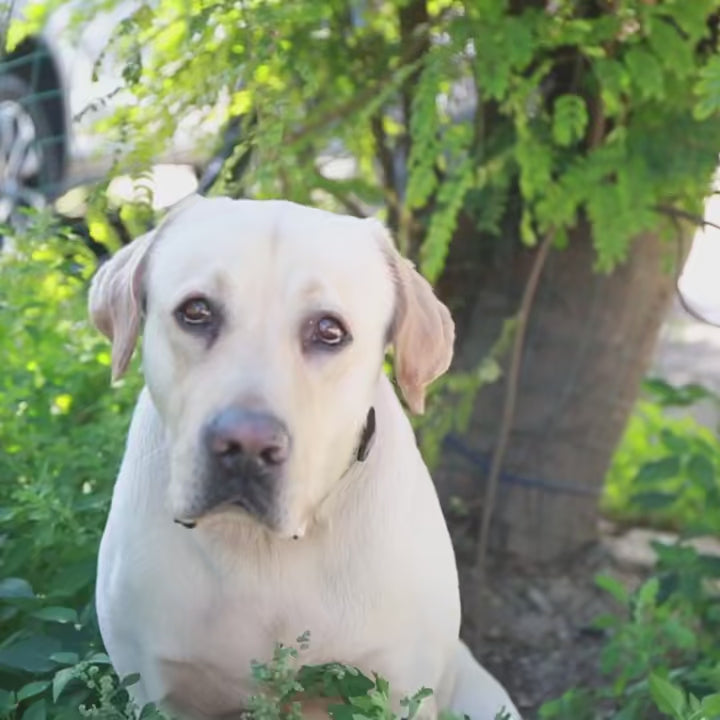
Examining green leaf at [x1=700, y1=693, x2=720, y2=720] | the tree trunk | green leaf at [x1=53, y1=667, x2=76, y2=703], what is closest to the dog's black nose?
green leaf at [x1=53, y1=667, x2=76, y2=703]

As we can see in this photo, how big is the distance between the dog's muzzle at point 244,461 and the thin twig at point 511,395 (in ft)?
6.67

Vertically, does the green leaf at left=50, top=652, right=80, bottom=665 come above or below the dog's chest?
below

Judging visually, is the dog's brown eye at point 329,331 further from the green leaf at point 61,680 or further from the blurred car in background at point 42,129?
the blurred car in background at point 42,129

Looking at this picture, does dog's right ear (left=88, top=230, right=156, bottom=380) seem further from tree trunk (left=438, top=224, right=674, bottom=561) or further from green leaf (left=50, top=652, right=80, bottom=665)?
tree trunk (left=438, top=224, right=674, bottom=561)

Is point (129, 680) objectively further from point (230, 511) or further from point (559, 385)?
point (559, 385)

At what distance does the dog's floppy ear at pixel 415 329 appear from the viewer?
2.56 meters

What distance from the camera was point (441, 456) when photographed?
15.3ft

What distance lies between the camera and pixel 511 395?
443 centimetres

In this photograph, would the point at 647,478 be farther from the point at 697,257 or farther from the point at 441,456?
the point at 697,257

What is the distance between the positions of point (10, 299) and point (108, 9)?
0.86m

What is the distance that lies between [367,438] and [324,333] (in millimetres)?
283

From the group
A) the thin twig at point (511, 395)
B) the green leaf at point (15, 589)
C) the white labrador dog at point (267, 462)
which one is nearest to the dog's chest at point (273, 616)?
the white labrador dog at point (267, 462)

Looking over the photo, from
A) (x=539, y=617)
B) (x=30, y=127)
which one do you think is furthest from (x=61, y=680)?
(x=30, y=127)

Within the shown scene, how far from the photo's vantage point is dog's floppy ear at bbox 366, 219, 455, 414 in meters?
2.56
